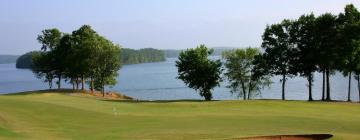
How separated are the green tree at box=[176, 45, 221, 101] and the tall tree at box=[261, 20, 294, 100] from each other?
302 inches

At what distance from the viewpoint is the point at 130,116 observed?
3984 cm

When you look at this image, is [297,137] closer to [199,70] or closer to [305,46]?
[305,46]

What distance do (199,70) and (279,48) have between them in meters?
11.3

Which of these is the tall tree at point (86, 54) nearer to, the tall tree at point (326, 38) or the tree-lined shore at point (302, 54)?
the tree-lined shore at point (302, 54)

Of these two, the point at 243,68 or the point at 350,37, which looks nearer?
the point at 350,37

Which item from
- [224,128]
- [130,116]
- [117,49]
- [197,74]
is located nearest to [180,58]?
[197,74]

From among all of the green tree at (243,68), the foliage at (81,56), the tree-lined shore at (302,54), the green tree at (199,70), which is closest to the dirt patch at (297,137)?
the tree-lined shore at (302,54)

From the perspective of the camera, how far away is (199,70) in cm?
7481

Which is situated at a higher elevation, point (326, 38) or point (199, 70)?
point (326, 38)

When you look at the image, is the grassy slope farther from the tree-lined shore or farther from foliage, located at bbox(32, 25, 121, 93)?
foliage, located at bbox(32, 25, 121, 93)

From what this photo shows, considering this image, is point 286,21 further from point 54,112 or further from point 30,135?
point 30,135

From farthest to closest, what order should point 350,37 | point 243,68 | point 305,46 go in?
1. point 243,68
2. point 305,46
3. point 350,37

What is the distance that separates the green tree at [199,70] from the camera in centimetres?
7475

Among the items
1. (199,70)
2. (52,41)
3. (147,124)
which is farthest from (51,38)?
(147,124)
